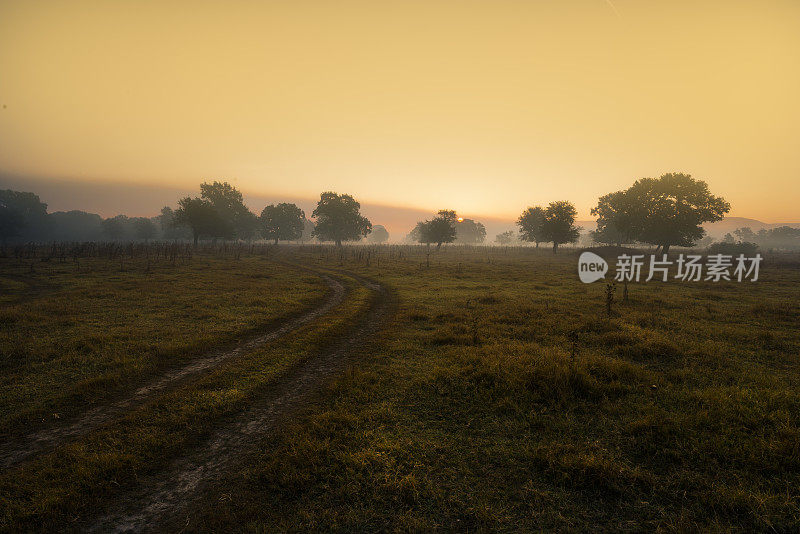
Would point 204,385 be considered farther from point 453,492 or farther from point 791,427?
point 791,427

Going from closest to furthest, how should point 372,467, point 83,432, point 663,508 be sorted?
point 663,508 → point 372,467 → point 83,432

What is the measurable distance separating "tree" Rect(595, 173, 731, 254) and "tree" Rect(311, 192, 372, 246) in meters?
72.6

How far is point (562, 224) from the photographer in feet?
248

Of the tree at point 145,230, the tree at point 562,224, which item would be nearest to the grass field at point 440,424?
the tree at point 562,224

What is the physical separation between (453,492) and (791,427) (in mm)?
7005

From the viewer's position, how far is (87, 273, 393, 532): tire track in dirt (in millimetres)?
4629

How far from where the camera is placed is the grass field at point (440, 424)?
15.3ft

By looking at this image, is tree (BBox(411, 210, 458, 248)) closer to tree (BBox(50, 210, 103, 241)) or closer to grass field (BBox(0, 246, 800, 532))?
grass field (BBox(0, 246, 800, 532))

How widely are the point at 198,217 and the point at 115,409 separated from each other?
260 ft

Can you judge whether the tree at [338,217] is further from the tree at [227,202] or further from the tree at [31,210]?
the tree at [31,210]

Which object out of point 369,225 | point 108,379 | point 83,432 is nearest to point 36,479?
point 83,432

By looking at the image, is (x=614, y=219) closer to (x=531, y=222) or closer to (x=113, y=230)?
(x=531, y=222)

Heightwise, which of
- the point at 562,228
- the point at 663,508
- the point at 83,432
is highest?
the point at 562,228

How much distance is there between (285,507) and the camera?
15.7 feet
